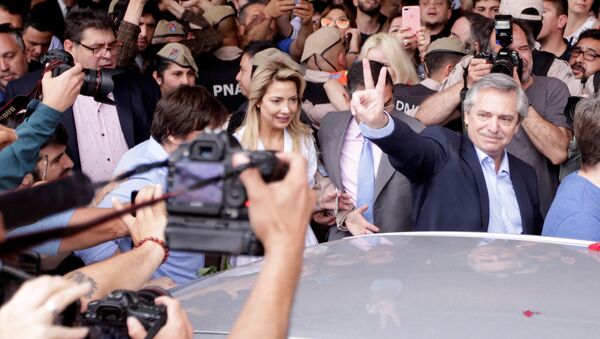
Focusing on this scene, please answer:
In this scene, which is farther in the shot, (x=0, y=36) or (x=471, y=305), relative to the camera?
(x=0, y=36)

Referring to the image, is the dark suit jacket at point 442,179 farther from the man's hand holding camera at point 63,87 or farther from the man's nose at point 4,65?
the man's nose at point 4,65

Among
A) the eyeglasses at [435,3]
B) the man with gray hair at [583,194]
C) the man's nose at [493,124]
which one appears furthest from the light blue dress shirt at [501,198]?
the eyeglasses at [435,3]

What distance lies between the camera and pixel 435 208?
4445 millimetres

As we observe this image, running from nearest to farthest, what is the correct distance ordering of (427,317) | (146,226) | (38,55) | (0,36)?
(427,317) → (146,226) → (0,36) → (38,55)

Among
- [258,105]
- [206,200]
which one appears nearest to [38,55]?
[258,105]

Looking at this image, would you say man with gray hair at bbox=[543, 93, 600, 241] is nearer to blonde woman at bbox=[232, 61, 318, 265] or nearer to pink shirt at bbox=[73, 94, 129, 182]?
blonde woman at bbox=[232, 61, 318, 265]

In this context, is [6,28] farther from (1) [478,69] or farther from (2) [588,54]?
(2) [588,54]

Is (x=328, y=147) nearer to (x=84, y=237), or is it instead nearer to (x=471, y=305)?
(x=84, y=237)

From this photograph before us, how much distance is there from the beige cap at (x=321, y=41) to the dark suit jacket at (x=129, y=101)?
4.91ft

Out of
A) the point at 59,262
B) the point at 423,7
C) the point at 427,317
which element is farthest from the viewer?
the point at 423,7

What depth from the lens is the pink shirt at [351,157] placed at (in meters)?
5.38

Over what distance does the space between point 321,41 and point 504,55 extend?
1.93m

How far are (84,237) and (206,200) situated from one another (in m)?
1.94

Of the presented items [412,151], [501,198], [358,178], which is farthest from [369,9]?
[412,151]
